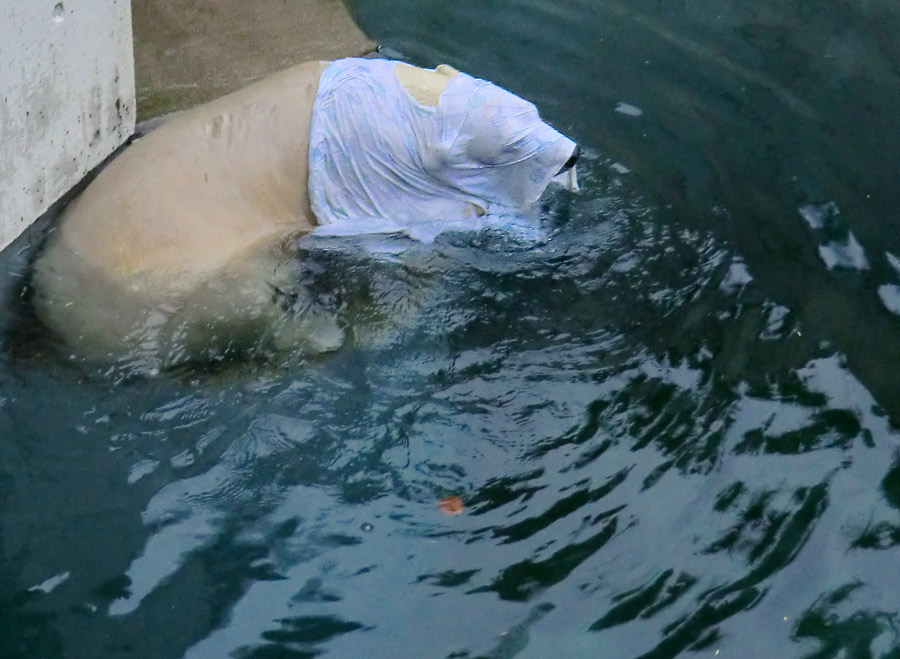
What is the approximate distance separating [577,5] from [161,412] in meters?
3.67

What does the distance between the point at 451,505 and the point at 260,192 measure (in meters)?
1.36

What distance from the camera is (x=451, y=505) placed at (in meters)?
3.11

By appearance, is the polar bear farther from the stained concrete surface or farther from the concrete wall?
the stained concrete surface

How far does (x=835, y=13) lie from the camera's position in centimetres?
565

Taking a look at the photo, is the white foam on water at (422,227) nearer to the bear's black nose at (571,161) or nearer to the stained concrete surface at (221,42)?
the bear's black nose at (571,161)

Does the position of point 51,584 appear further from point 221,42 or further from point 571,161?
point 221,42

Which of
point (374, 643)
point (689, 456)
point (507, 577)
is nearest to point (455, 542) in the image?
point (507, 577)

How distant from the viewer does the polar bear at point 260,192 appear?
11.4ft

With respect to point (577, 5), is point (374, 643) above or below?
below

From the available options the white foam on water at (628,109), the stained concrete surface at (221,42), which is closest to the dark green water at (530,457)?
the white foam on water at (628,109)

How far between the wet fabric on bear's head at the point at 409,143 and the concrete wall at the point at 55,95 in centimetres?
105

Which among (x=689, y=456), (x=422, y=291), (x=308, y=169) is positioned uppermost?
(x=308, y=169)

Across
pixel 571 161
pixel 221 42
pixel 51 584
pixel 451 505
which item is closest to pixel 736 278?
pixel 571 161

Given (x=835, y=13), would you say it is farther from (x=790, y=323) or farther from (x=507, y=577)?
(x=507, y=577)
